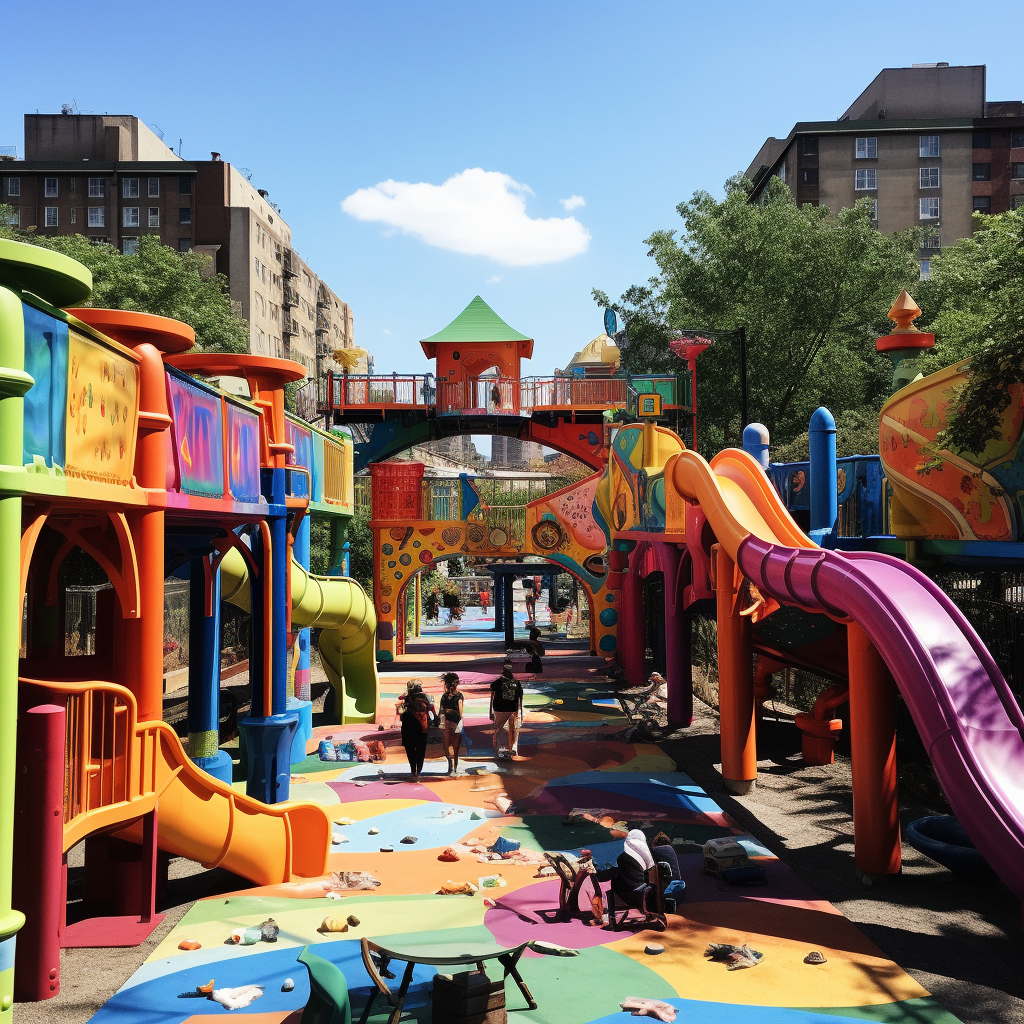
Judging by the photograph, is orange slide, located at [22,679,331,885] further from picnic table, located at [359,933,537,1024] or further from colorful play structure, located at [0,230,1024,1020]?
picnic table, located at [359,933,537,1024]

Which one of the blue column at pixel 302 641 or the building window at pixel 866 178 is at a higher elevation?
the building window at pixel 866 178

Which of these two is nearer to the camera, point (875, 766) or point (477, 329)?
point (875, 766)

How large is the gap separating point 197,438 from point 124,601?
2.24 m

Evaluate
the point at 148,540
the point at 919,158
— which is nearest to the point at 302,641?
the point at 148,540

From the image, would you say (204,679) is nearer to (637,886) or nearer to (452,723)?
(452,723)

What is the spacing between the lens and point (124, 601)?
807 cm

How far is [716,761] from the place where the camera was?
1514 centimetres

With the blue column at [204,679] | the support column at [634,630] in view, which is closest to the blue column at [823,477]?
the blue column at [204,679]

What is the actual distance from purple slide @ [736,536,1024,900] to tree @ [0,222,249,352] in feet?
99.6

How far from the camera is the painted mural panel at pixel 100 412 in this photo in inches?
257

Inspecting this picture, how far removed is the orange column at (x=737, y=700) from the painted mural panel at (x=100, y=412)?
806 centimetres

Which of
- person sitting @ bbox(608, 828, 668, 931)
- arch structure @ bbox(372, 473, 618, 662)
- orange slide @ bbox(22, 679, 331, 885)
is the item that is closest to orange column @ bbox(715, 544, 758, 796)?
person sitting @ bbox(608, 828, 668, 931)

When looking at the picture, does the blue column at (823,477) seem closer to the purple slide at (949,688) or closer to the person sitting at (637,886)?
the purple slide at (949,688)

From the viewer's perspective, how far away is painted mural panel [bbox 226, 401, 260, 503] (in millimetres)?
10938
